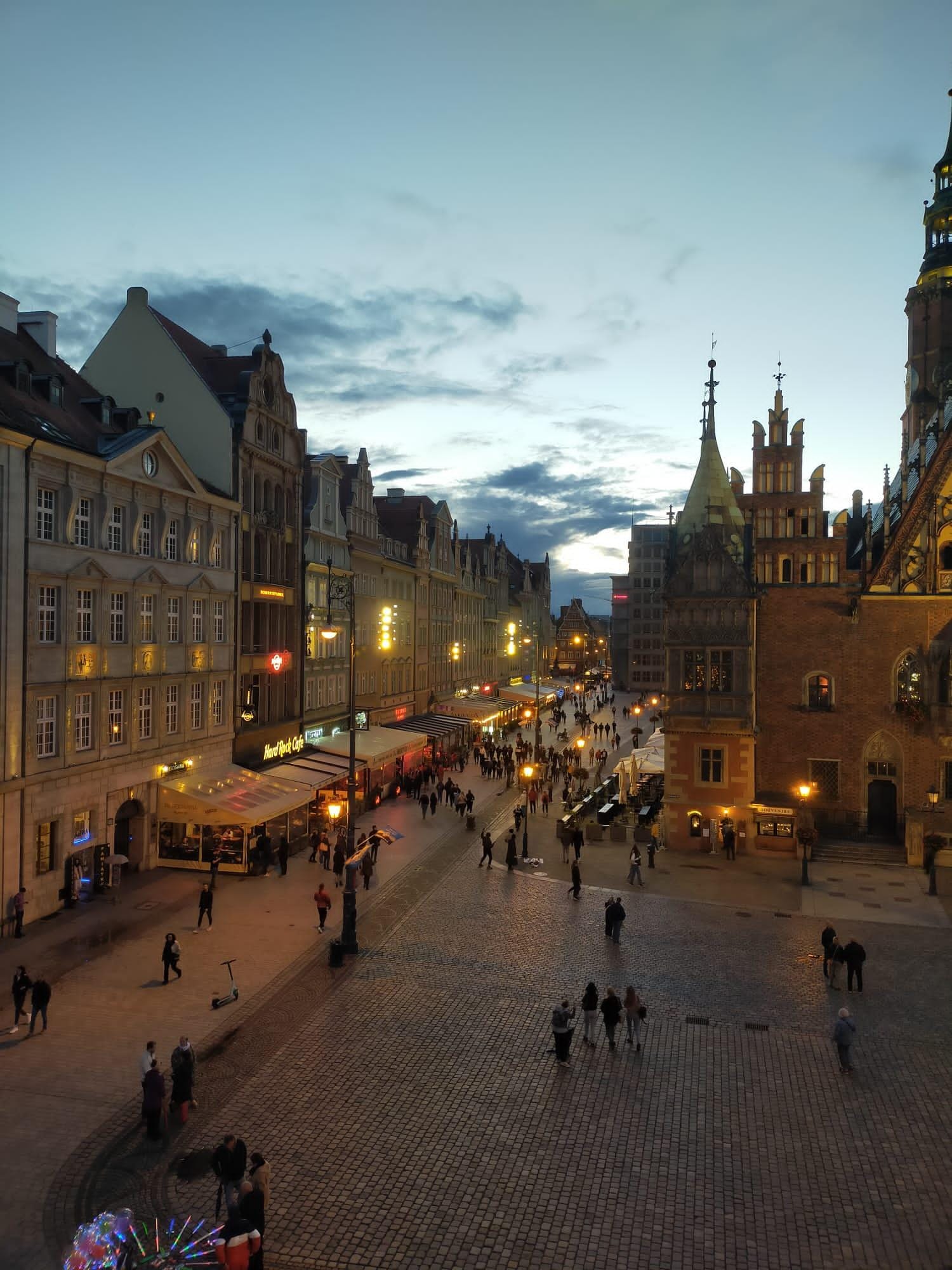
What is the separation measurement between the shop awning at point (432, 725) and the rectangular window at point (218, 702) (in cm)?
1686

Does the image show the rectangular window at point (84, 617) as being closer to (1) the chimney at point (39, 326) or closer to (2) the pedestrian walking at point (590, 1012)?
(1) the chimney at point (39, 326)

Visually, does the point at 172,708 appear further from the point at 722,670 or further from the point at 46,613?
the point at 722,670

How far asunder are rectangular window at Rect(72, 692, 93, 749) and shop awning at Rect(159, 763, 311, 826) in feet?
13.9

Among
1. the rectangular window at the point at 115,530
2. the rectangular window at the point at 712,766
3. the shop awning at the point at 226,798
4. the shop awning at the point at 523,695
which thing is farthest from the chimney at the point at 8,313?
the shop awning at the point at 523,695

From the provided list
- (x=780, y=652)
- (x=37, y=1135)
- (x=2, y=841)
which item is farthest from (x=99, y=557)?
(x=780, y=652)

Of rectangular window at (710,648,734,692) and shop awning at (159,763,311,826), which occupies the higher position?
rectangular window at (710,648,734,692)

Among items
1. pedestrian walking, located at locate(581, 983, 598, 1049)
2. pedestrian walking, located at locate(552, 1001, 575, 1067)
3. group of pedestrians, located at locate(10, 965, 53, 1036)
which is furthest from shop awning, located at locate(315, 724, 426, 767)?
pedestrian walking, located at locate(552, 1001, 575, 1067)

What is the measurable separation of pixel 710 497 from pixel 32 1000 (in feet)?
103

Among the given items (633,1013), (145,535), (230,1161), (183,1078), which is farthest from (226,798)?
(230,1161)

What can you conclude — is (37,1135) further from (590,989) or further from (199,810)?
(199,810)

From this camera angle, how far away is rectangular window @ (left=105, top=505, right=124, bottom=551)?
28.3 meters

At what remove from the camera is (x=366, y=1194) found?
1255 cm

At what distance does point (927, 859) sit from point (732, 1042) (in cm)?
2023

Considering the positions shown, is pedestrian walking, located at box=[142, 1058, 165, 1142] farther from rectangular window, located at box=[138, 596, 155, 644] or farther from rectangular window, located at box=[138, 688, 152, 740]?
rectangular window, located at box=[138, 596, 155, 644]
